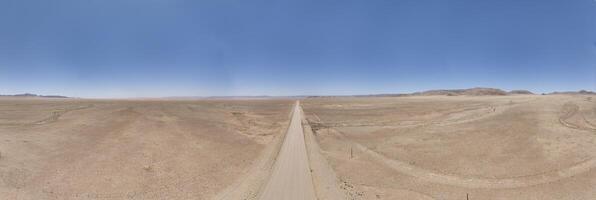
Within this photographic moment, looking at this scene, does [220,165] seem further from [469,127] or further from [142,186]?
[469,127]

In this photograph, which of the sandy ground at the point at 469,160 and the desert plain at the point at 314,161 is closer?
the desert plain at the point at 314,161

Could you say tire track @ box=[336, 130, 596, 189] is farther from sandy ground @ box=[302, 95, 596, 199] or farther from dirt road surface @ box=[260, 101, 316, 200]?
dirt road surface @ box=[260, 101, 316, 200]

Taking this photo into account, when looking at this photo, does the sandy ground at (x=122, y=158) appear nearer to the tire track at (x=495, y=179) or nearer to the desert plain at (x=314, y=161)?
the desert plain at (x=314, y=161)

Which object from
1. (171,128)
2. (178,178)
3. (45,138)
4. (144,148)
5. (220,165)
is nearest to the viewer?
(178,178)

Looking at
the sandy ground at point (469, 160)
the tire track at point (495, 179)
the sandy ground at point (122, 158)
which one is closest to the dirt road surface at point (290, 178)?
the sandy ground at point (469, 160)

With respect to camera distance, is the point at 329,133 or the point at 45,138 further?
the point at 329,133

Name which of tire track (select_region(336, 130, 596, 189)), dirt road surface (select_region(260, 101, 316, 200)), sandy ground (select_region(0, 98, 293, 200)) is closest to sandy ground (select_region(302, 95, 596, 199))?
tire track (select_region(336, 130, 596, 189))

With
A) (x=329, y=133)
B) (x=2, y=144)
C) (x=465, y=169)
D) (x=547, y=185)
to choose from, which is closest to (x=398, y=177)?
(x=465, y=169)
